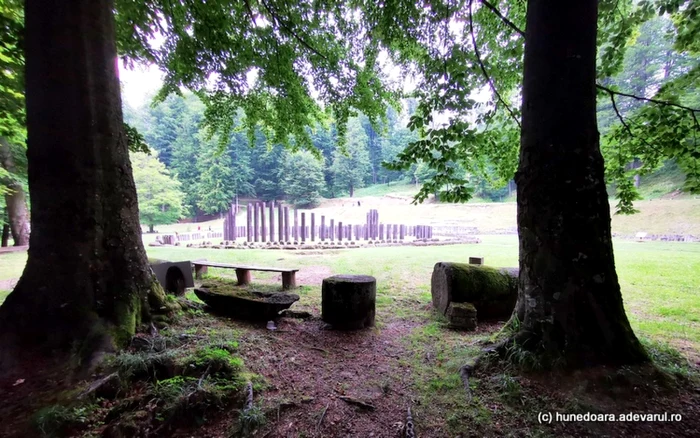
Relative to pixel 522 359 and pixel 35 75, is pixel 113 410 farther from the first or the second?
pixel 522 359

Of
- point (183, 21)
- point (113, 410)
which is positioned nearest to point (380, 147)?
point (183, 21)

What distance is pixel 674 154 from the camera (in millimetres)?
3594

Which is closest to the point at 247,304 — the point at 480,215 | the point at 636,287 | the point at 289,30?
the point at 289,30

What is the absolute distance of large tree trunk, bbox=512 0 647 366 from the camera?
2.53 metres

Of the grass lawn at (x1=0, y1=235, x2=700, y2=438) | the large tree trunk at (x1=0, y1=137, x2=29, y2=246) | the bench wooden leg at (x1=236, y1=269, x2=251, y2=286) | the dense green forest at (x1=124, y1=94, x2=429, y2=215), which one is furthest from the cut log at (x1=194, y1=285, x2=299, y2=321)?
the dense green forest at (x1=124, y1=94, x2=429, y2=215)

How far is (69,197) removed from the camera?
2740 mm

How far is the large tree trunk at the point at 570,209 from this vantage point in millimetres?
2525

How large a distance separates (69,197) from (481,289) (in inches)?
219

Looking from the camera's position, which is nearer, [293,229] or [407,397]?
[407,397]

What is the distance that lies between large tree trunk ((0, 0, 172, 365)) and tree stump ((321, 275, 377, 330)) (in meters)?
2.42

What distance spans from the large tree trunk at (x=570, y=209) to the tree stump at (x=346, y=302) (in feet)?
7.37

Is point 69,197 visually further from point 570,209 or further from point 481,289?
point 481,289

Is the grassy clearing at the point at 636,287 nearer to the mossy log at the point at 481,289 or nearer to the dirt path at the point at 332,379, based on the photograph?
the mossy log at the point at 481,289

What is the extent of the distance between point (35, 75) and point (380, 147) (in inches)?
2471
